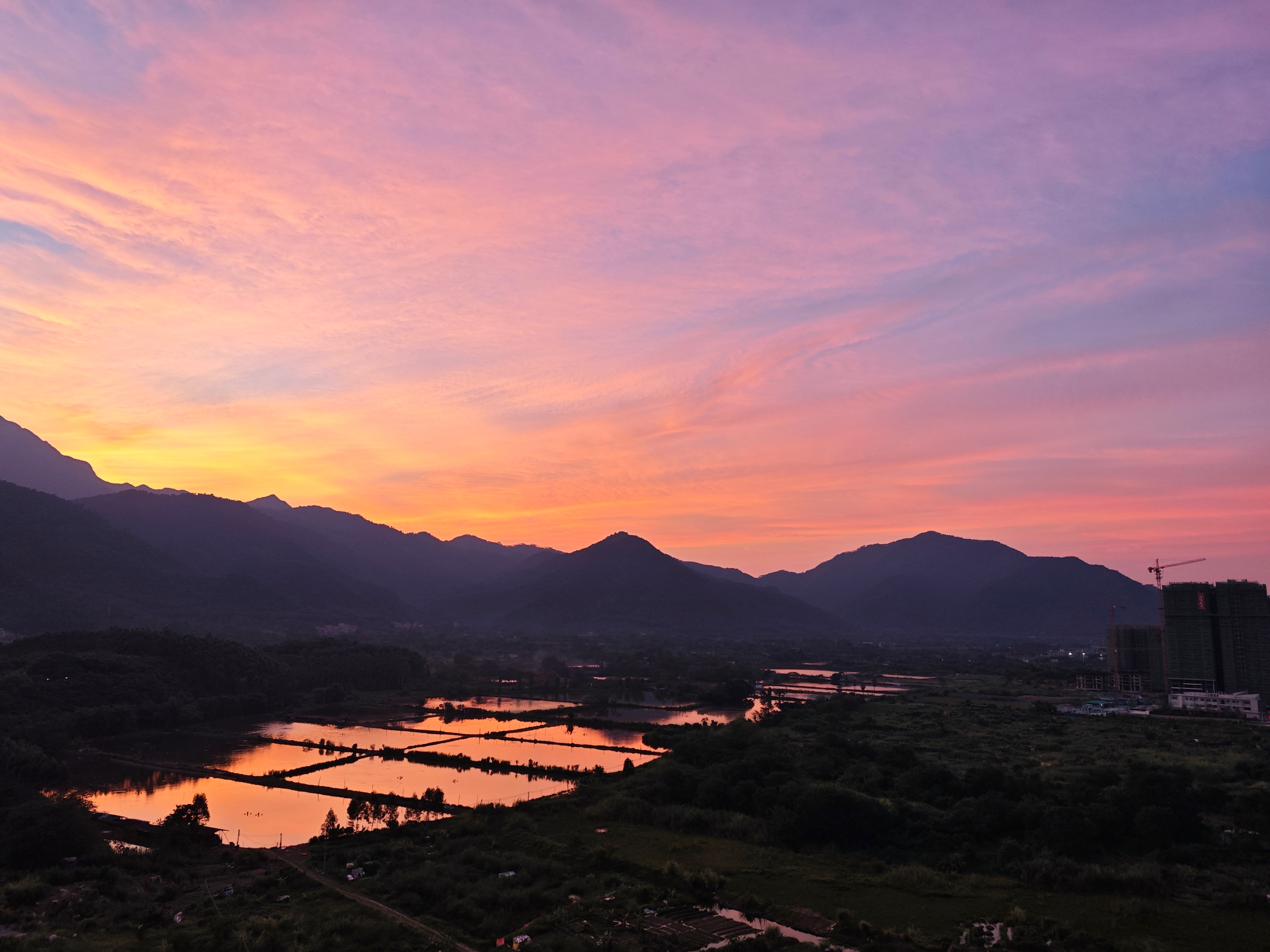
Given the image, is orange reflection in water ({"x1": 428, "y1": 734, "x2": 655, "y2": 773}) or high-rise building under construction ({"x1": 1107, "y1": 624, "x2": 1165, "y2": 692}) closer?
orange reflection in water ({"x1": 428, "y1": 734, "x2": 655, "y2": 773})

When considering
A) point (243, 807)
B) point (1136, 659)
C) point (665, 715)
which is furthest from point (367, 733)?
point (1136, 659)

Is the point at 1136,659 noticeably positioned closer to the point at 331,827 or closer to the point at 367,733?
the point at 367,733

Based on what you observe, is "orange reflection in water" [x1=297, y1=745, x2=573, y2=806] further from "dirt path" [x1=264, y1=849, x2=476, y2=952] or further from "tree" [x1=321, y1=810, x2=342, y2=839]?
"dirt path" [x1=264, y1=849, x2=476, y2=952]

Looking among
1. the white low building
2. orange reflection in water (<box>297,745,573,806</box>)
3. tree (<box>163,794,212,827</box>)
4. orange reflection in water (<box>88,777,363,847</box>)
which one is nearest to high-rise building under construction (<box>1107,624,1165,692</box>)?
the white low building

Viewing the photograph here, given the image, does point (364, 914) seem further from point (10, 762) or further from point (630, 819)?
point (10, 762)

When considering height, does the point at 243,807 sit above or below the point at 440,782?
above

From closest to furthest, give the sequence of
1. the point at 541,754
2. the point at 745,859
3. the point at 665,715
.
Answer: the point at 745,859, the point at 541,754, the point at 665,715

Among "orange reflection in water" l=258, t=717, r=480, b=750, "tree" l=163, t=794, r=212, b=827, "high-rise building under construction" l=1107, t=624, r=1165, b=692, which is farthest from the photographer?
"high-rise building under construction" l=1107, t=624, r=1165, b=692
